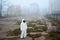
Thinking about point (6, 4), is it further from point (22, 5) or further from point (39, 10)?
point (39, 10)

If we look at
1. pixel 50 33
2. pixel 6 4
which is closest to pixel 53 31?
pixel 50 33

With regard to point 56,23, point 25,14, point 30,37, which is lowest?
point 30,37

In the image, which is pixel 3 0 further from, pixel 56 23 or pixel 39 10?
pixel 56 23

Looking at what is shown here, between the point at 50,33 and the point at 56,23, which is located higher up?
the point at 56,23

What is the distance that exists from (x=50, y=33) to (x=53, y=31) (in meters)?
0.13

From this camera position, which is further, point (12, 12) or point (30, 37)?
point (12, 12)

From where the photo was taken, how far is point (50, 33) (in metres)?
4.62

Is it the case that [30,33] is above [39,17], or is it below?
below

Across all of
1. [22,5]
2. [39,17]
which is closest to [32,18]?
[39,17]

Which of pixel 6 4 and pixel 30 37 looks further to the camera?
pixel 6 4

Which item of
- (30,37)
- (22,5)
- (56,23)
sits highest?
(22,5)

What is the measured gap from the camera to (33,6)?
190 inches

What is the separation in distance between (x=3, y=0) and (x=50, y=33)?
1875 mm

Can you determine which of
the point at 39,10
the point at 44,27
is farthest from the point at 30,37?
the point at 39,10
